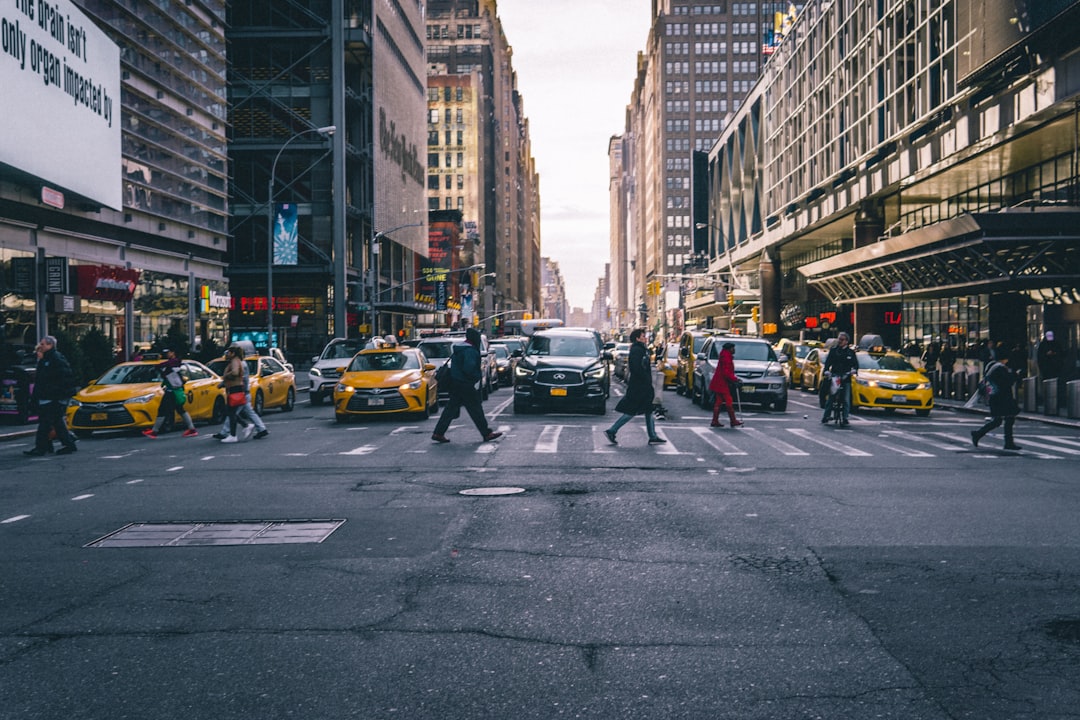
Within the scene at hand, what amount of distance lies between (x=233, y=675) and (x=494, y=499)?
5.47 meters

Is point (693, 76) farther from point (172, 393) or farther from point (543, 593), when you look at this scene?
point (543, 593)

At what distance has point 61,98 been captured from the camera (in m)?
29.9

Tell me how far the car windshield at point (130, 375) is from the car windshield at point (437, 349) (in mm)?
9611

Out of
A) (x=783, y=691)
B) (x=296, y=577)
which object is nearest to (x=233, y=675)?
(x=296, y=577)

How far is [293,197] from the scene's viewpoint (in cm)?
6606

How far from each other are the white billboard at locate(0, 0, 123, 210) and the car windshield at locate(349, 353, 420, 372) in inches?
490

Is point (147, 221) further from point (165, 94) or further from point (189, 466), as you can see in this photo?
point (189, 466)

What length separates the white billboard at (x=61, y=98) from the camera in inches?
1059

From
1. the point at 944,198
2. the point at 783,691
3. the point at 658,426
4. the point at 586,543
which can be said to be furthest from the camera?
the point at 944,198

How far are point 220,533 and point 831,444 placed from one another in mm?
10663

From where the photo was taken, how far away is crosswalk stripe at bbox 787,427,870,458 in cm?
1437

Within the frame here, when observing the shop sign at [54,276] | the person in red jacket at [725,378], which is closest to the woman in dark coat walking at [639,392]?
the person in red jacket at [725,378]

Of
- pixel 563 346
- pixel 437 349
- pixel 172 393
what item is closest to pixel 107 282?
pixel 437 349

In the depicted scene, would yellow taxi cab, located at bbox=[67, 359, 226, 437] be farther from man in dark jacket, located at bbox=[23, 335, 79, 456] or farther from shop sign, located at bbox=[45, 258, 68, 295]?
shop sign, located at bbox=[45, 258, 68, 295]
